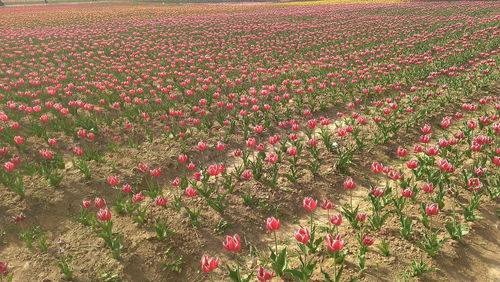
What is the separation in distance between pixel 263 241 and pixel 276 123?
15.0 feet

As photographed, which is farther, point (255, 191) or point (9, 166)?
point (255, 191)

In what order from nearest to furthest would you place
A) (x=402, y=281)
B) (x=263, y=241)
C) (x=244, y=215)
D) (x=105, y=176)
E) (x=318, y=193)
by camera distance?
(x=402, y=281) → (x=263, y=241) → (x=244, y=215) → (x=318, y=193) → (x=105, y=176)

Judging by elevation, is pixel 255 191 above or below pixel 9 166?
below

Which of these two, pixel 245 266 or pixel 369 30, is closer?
pixel 245 266

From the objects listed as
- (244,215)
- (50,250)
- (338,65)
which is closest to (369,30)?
(338,65)

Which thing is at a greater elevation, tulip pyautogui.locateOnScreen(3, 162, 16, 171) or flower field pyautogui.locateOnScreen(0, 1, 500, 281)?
tulip pyautogui.locateOnScreen(3, 162, 16, 171)

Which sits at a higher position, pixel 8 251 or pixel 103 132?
pixel 103 132

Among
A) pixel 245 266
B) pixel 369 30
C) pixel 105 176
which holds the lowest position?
pixel 245 266

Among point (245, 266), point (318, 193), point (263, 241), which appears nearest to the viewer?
point (245, 266)

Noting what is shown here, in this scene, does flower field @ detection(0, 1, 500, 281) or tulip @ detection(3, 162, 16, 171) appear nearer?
flower field @ detection(0, 1, 500, 281)

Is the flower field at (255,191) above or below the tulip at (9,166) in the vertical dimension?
below

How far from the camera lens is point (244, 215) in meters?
5.40

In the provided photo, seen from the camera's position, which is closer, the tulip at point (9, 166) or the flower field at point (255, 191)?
the flower field at point (255, 191)

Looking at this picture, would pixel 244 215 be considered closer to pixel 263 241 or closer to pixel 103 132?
pixel 263 241
